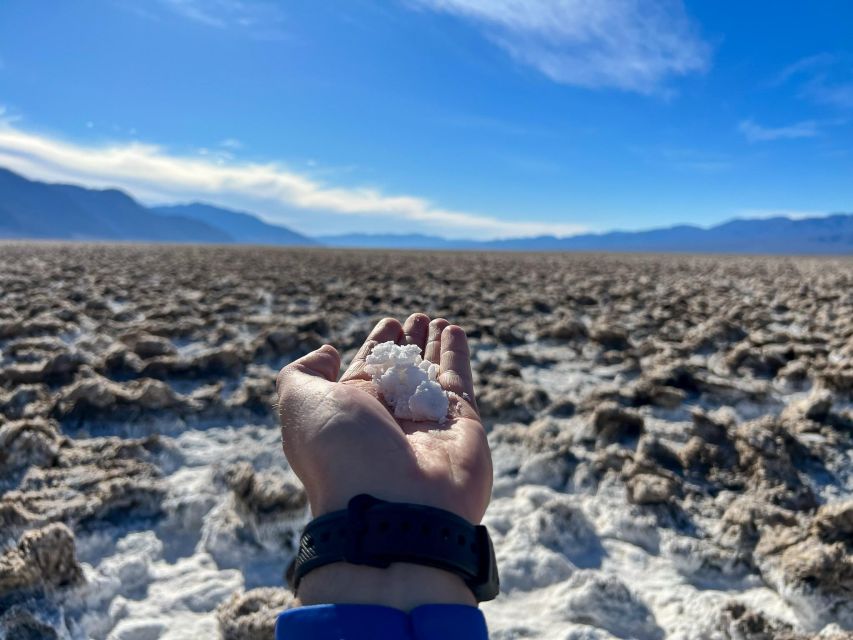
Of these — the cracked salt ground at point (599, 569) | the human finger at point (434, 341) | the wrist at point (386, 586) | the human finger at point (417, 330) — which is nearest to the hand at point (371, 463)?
the wrist at point (386, 586)

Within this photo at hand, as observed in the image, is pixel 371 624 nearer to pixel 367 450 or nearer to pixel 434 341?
pixel 367 450

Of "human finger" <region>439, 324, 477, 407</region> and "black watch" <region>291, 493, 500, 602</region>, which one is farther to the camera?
"human finger" <region>439, 324, 477, 407</region>

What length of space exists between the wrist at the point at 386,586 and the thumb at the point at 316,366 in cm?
81

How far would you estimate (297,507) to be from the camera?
3268 mm

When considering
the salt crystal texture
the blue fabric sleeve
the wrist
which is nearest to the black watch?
the wrist

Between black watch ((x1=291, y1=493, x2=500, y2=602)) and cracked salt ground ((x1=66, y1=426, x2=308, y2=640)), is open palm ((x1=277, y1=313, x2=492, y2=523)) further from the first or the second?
cracked salt ground ((x1=66, y1=426, x2=308, y2=640))

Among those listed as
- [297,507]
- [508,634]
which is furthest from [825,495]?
[297,507]

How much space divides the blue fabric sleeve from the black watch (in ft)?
0.47

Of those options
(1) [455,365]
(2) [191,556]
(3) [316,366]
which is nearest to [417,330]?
(1) [455,365]

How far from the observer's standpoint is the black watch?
1.53 meters

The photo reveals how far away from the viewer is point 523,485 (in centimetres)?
393

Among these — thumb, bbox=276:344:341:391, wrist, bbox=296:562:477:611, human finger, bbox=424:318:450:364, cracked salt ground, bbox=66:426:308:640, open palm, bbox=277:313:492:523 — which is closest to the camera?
wrist, bbox=296:562:477:611

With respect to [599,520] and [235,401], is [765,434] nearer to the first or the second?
[599,520]

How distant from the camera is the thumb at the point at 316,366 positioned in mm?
2244
